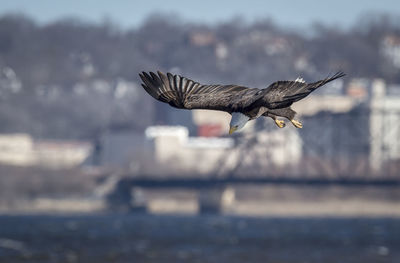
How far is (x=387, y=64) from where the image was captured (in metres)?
117

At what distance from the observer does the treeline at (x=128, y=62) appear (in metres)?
91.9

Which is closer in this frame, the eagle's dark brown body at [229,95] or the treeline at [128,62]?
the eagle's dark brown body at [229,95]

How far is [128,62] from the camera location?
104688 millimetres

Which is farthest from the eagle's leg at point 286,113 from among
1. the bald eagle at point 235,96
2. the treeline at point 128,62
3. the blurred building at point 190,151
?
the blurred building at point 190,151

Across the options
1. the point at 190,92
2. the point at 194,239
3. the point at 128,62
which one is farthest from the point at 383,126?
the point at 190,92

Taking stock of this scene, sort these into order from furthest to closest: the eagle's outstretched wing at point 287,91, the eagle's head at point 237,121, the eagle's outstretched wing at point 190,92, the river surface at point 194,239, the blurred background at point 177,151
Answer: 1. the blurred background at point 177,151
2. the river surface at point 194,239
3. the eagle's outstretched wing at point 190,92
4. the eagle's head at point 237,121
5. the eagle's outstretched wing at point 287,91

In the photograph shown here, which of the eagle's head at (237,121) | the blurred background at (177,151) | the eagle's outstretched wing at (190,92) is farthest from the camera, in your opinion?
the blurred background at (177,151)

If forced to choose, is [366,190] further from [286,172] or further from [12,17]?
[12,17]

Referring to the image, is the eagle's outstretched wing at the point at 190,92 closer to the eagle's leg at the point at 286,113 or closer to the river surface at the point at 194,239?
the eagle's leg at the point at 286,113

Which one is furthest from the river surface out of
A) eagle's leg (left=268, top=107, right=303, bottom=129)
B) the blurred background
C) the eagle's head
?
the eagle's head

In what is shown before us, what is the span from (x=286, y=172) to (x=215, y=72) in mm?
20925

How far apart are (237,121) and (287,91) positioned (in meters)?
0.76

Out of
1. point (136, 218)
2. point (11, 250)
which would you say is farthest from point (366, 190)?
point (11, 250)

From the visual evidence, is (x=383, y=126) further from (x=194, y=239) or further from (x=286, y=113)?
(x=286, y=113)
